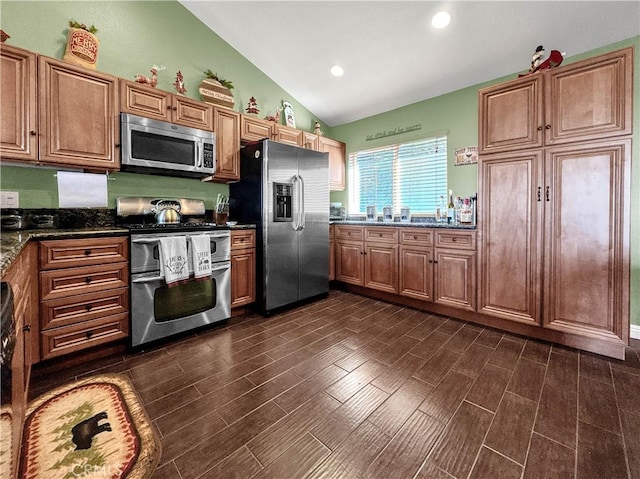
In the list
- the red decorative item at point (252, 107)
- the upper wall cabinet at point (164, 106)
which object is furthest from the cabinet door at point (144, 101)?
the red decorative item at point (252, 107)

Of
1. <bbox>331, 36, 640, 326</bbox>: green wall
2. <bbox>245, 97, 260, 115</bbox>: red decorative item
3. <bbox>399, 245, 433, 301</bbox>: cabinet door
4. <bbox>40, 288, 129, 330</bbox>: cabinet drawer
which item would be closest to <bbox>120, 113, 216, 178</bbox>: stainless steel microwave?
<bbox>245, 97, 260, 115</bbox>: red decorative item

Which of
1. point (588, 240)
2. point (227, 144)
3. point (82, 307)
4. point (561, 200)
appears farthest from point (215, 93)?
point (588, 240)

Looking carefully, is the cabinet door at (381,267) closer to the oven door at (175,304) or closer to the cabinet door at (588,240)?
the cabinet door at (588,240)

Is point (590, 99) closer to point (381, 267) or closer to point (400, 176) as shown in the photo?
point (400, 176)

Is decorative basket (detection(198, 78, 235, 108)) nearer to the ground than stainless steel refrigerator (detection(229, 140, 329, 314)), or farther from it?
farther from it

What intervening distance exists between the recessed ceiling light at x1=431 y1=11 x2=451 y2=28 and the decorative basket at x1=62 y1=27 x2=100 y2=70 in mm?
2985

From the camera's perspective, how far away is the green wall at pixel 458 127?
2.35m

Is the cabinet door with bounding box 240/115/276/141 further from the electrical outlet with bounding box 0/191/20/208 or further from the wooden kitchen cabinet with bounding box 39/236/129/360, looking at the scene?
the electrical outlet with bounding box 0/191/20/208

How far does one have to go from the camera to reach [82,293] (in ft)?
6.32

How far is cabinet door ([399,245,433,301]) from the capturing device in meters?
2.99

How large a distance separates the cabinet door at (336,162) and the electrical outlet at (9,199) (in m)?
3.35

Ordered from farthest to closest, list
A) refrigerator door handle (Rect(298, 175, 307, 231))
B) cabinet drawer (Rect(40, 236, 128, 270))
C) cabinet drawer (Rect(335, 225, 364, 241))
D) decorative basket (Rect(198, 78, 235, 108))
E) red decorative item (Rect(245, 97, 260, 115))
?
cabinet drawer (Rect(335, 225, 364, 241)) < red decorative item (Rect(245, 97, 260, 115)) < refrigerator door handle (Rect(298, 175, 307, 231)) < decorative basket (Rect(198, 78, 235, 108)) < cabinet drawer (Rect(40, 236, 128, 270))

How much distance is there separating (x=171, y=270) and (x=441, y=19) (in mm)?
3246

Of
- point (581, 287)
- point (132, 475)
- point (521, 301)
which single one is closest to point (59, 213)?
point (132, 475)
